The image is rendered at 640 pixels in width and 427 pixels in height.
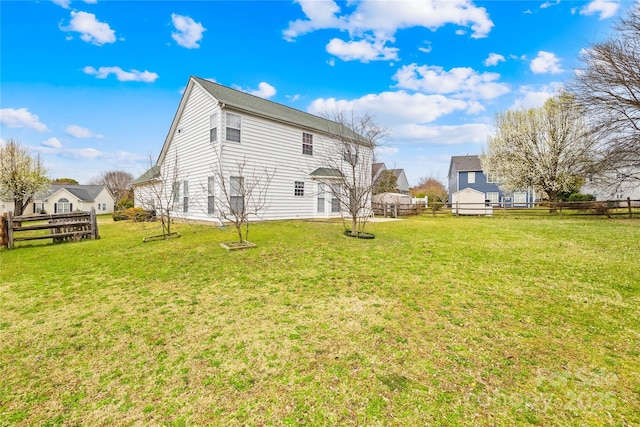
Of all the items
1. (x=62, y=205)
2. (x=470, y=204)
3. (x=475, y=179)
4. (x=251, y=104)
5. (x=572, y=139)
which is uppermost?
(x=251, y=104)

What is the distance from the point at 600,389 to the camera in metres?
2.32

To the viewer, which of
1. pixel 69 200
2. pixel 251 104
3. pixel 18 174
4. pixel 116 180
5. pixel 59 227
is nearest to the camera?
pixel 59 227

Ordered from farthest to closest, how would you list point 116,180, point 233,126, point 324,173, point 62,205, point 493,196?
point 116,180, point 62,205, point 493,196, point 324,173, point 233,126

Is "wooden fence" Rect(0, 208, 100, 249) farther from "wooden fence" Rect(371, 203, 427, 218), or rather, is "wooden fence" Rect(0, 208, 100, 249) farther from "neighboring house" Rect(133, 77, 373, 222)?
"wooden fence" Rect(371, 203, 427, 218)

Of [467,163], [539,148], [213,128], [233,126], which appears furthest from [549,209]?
[213,128]

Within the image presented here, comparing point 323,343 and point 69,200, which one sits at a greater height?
point 69,200

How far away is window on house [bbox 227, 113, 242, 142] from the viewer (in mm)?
12672

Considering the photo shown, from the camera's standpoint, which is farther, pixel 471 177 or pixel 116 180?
pixel 116 180

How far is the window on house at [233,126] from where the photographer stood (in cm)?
1267

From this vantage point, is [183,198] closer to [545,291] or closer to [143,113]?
[143,113]

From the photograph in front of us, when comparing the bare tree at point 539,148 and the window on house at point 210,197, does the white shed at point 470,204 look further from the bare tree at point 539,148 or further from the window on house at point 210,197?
the window on house at point 210,197

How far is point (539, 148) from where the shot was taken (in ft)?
71.5

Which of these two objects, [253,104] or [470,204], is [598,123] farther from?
[253,104]

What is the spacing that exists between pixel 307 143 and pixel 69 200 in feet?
150
